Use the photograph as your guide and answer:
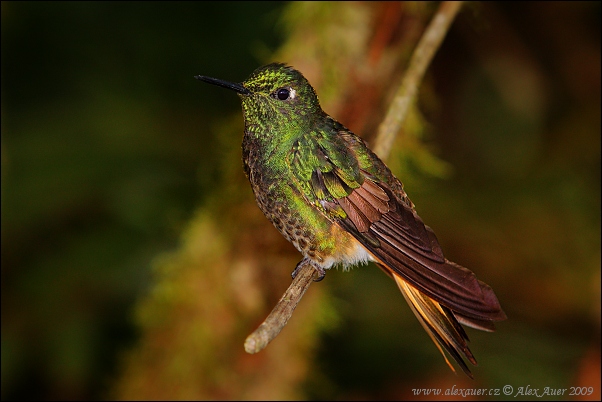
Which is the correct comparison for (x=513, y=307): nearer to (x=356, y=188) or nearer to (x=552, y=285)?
(x=552, y=285)

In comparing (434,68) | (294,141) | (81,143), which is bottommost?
(81,143)

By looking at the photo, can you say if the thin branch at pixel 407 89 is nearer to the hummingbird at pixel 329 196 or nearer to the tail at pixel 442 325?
the hummingbird at pixel 329 196

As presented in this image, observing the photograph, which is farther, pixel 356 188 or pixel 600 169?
pixel 600 169

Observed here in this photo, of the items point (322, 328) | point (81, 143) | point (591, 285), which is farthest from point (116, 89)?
point (591, 285)

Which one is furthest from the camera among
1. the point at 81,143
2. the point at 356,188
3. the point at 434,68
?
the point at 434,68

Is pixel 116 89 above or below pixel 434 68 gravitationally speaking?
below

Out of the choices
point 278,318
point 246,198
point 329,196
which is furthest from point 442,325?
point 246,198

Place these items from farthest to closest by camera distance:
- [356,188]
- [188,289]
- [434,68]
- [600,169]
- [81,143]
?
[434,68] → [600,169] → [81,143] → [188,289] → [356,188]
